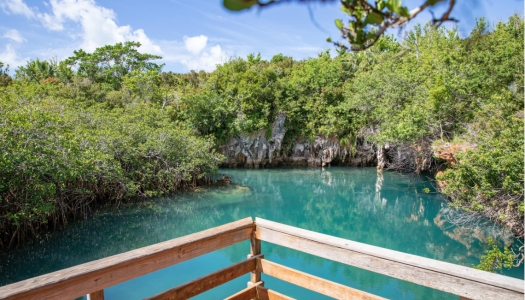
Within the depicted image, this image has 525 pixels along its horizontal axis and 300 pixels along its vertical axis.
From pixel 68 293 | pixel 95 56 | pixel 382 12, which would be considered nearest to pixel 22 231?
pixel 68 293

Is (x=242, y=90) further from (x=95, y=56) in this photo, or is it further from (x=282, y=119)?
(x=95, y=56)

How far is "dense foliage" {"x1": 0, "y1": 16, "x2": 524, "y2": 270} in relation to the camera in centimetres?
695

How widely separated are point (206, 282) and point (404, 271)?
3.90 feet

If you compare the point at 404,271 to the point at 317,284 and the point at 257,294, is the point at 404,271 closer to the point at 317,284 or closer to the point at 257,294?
the point at 317,284

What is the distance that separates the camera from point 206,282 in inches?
89.3

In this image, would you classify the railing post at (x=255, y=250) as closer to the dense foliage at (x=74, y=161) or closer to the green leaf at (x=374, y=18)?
the green leaf at (x=374, y=18)

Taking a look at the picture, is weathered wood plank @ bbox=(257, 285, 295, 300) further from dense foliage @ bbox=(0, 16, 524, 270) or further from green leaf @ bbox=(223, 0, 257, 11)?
green leaf @ bbox=(223, 0, 257, 11)

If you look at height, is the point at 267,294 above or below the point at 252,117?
below

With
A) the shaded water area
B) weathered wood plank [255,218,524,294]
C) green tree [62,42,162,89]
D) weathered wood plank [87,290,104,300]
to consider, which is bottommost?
the shaded water area

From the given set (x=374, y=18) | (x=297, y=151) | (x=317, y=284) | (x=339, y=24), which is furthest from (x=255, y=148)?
(x=374, y=18)

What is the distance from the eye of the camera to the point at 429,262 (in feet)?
5.93

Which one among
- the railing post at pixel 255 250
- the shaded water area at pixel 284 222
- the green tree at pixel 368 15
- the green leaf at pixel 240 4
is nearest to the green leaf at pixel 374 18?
the green tree at pixel 368 15

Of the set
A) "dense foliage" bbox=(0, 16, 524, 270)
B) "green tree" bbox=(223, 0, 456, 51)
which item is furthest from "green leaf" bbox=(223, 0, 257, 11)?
"dense foliage" bbox=(0, 16, 524, 270)

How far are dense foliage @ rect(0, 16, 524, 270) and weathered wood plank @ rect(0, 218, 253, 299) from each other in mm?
1521
